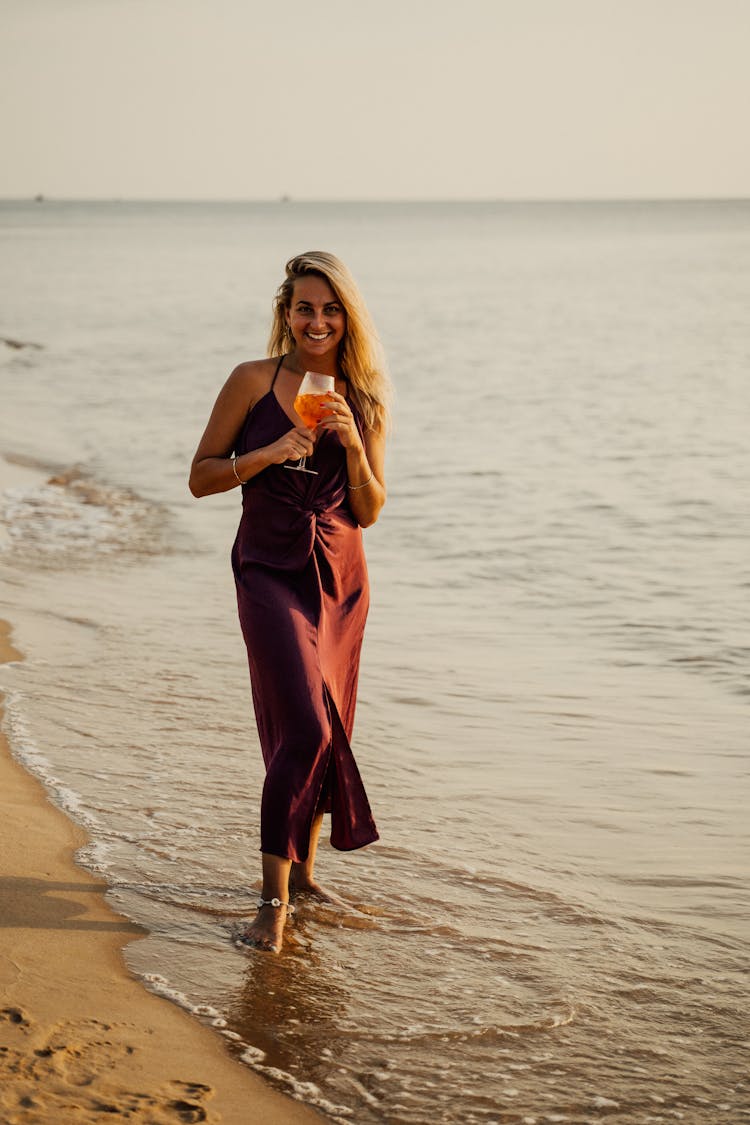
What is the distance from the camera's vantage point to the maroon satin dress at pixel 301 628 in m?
3.98

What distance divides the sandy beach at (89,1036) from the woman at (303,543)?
1.71 feet

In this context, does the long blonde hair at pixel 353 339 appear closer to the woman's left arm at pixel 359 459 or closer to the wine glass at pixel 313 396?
the woman's left arm at pixel 359 459

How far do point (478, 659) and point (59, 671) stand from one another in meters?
2.31

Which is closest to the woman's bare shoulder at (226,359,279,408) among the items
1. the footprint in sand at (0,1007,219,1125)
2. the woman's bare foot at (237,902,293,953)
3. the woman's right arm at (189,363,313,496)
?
the woman's right arm at (189,363,313,496)

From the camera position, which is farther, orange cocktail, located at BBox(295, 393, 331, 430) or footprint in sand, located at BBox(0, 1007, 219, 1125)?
orange cocktail, located at BBox(295, 393, 331, 430)

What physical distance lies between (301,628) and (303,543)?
0.86 ft

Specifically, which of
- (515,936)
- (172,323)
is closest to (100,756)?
(515,936)

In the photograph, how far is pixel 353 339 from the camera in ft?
13.9

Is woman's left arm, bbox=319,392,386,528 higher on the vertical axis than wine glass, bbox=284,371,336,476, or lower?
lower

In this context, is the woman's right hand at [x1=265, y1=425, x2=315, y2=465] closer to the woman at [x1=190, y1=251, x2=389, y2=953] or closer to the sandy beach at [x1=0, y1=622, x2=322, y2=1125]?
the woman at [x1=190, y1=251, x2=389, y2=953]

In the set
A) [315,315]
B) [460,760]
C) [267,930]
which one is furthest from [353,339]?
[460,760]

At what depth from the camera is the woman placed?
3988 millimetres

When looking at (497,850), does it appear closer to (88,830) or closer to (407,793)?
(407,793)

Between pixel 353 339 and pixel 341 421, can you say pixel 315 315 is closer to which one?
pixel 353 339
